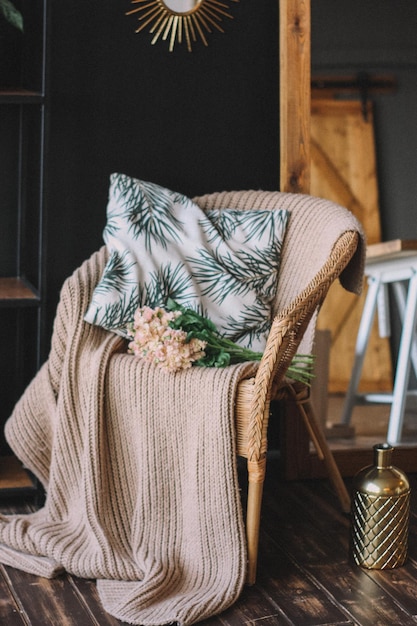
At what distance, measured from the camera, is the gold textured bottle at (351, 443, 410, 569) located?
93.0 inches

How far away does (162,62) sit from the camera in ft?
10.3

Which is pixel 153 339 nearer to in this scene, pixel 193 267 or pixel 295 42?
pixel 193 267

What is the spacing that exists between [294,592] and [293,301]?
74 centimetres

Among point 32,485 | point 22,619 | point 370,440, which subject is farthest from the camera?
point 370,440

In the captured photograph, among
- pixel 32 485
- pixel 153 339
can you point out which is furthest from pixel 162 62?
pixel 32 485

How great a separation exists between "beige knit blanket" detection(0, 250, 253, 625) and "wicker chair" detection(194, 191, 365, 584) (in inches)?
2.0

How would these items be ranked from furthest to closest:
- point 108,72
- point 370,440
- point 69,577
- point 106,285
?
point 370,440
point 108,72
point 106,285
point 69,577

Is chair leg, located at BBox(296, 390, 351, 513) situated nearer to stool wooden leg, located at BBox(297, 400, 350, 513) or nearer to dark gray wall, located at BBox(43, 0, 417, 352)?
stool wooden leg, located at BBox(297, 400, 350, 513)

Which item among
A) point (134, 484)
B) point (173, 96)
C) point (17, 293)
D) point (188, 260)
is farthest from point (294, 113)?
point (134, 484)

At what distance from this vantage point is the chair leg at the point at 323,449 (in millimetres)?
2785

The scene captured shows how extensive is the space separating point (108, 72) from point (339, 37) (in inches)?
32.9

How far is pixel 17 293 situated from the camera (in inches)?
112

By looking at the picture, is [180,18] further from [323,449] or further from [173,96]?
[323,449]

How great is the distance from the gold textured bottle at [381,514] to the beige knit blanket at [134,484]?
349 millimetres
